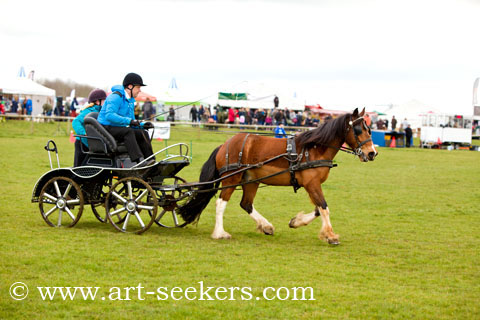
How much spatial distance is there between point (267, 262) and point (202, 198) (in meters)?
2.16

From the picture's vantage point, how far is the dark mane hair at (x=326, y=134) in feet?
29.9

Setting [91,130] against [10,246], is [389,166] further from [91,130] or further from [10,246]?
[10,246]

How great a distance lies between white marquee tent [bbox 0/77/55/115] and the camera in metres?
39.0

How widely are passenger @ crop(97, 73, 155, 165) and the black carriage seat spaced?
12 centimetres

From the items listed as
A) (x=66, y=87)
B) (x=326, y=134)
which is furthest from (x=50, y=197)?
(x=66, y=87)

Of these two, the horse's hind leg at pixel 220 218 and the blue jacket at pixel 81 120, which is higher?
the blue jacket at pixel 81 120

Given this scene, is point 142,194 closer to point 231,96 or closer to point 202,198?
point 202,198

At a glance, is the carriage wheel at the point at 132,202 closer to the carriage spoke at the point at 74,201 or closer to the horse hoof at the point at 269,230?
the carriage spoke at the point at 74,201

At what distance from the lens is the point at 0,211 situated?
1098cm

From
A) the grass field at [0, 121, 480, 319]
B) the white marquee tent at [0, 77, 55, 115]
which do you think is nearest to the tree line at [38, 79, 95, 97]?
the white marquee tent at [0, 77, 55, 115]

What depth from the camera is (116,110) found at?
9.19 metres

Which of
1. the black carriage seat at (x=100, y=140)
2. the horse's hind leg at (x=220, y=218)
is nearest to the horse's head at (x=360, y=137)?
the horse's hind leg at (x=220, y=218)

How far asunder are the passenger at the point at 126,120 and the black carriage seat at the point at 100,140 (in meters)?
0.12

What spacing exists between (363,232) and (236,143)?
8.77 ft
